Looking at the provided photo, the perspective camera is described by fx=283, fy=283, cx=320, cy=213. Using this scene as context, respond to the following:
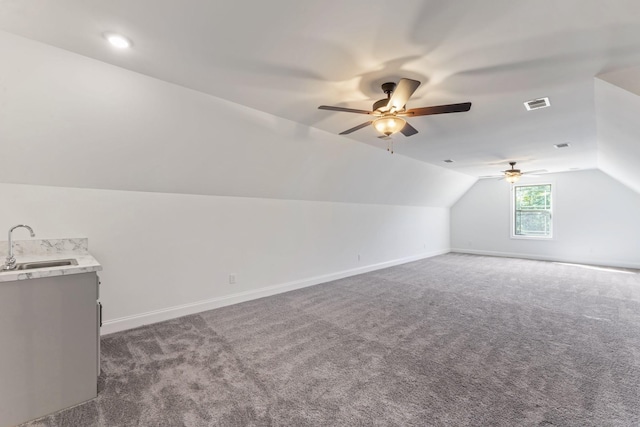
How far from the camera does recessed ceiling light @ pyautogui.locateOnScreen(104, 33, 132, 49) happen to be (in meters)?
1.95

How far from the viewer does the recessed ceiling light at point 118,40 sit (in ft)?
6.41

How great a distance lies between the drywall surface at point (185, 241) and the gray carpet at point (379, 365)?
32cm

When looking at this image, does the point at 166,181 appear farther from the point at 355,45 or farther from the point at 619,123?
the point at 619,123

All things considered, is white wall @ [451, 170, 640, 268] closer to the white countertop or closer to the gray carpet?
the gray carpet

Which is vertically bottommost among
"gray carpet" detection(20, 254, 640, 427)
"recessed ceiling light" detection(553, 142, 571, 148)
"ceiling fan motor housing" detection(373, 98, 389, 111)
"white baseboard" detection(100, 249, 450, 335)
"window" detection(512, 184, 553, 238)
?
"gray carpet" detection(20, 254, 640, 427)

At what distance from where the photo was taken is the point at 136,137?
9.49 feet

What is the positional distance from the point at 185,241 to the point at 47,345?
186 centimetres

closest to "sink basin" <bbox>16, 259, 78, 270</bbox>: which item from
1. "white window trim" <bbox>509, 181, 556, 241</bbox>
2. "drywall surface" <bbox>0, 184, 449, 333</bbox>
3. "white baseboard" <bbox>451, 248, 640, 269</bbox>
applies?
"drywall surface" <bbox>0, 184, 449, 333</bbox>

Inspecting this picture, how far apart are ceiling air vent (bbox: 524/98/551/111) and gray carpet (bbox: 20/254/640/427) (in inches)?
101

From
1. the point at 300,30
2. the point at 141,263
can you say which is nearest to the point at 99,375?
the point at 141,263

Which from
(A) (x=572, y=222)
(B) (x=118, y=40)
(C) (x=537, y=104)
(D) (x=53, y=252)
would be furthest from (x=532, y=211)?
(D) (x=53, y=252)

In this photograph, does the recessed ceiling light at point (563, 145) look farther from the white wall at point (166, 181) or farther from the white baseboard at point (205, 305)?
the white baseboard at point (205, 305)

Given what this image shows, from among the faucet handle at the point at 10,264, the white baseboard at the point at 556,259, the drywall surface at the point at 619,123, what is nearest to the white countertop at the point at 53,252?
the faucet handle at the point at 10,264

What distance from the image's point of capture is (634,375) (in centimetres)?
241
